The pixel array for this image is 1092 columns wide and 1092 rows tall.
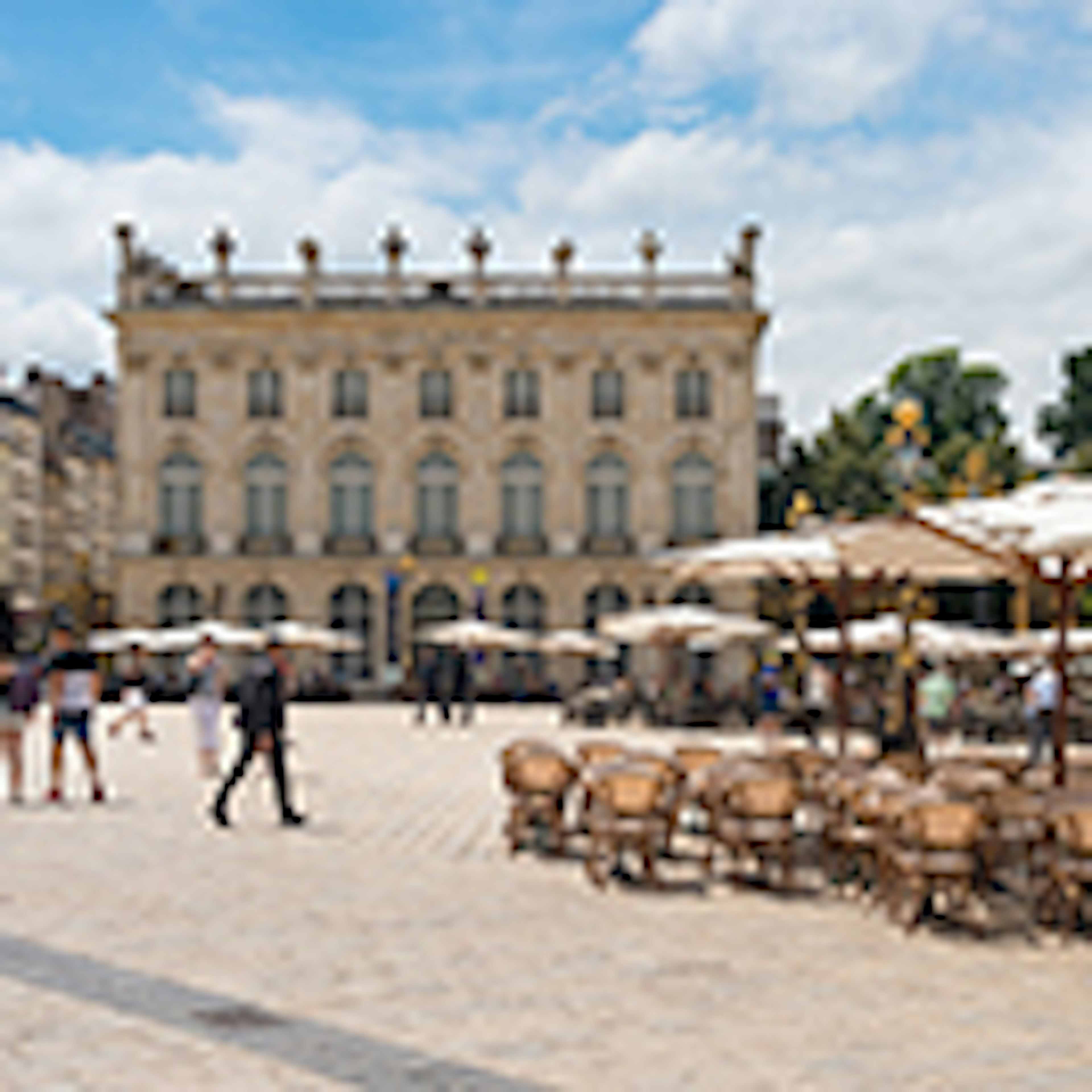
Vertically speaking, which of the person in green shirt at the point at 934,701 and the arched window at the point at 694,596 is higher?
the arched window at the point at 694,596

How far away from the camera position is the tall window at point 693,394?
49.2m

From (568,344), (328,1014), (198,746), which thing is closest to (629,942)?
(328,1014)

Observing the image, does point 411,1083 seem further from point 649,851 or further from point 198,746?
point 198,746

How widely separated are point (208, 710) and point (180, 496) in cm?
3073

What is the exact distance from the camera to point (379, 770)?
20.6 meters

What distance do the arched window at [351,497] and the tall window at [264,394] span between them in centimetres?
243

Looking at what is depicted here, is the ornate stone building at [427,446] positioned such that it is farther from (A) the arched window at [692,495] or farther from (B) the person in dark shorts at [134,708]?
(B) the person in dark shorts at [134,708]

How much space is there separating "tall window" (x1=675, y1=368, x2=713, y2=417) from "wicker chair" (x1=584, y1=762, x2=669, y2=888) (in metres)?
38.6

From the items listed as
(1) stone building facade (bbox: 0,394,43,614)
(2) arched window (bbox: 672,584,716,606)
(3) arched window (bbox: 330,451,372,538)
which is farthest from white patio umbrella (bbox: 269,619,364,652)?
(1) stone building facade (bbox: 0,394,43,614)

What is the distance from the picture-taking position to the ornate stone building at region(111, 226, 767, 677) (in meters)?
49.0

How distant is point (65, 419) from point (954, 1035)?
82.9m

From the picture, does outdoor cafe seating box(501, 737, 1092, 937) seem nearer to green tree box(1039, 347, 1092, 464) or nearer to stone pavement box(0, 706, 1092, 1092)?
stone pavement box(0, 706, 1092, 1092)

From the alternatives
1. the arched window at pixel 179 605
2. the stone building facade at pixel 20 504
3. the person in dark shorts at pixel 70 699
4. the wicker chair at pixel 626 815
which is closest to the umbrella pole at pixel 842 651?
the wicker chair at pixel 626 815

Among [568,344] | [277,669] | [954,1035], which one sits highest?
[568,344]
